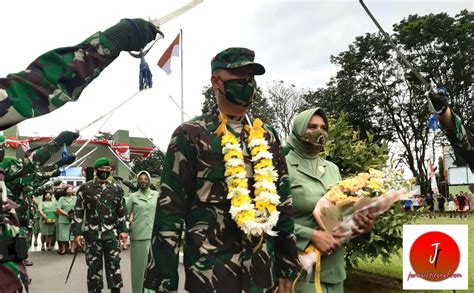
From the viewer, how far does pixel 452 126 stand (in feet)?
9.59

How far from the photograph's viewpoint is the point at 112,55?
1904 mm

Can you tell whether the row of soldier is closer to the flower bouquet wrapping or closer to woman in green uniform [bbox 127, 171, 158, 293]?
woman in green uniform [bbox 127, 171, 158, 293]

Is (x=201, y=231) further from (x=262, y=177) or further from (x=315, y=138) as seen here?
(x=315, y=138)

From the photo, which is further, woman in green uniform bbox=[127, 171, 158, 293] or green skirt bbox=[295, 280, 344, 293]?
woman in green uniform bbox=[127, 171, 158, 293]

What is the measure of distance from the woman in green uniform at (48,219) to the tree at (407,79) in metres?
23.3

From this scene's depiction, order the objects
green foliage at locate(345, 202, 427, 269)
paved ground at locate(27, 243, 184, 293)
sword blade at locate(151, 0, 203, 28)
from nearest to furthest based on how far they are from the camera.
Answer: sword blade at locate(151, 0, 203, 28) < green foliage at locate(345, 202, 427, 269) < paved ground at locate(27, 243, 184, 293)

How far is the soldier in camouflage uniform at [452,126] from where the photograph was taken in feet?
9.44

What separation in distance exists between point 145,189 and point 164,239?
6500 millimetres

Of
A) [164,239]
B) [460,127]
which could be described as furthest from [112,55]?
[460,127]

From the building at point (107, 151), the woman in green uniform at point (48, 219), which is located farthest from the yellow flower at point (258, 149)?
the building at point (107, 151)

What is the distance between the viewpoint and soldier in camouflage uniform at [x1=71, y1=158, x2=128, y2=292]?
7.39m

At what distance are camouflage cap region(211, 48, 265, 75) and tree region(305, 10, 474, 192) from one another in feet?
102

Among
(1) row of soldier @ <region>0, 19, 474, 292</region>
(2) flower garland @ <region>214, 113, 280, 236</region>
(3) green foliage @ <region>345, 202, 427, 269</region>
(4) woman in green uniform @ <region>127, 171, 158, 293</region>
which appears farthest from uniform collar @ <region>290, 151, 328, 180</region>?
(4) woman in green uniform @ <region>127, 171, 158, 293</region>

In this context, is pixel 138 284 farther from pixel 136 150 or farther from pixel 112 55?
pixel 136 150
